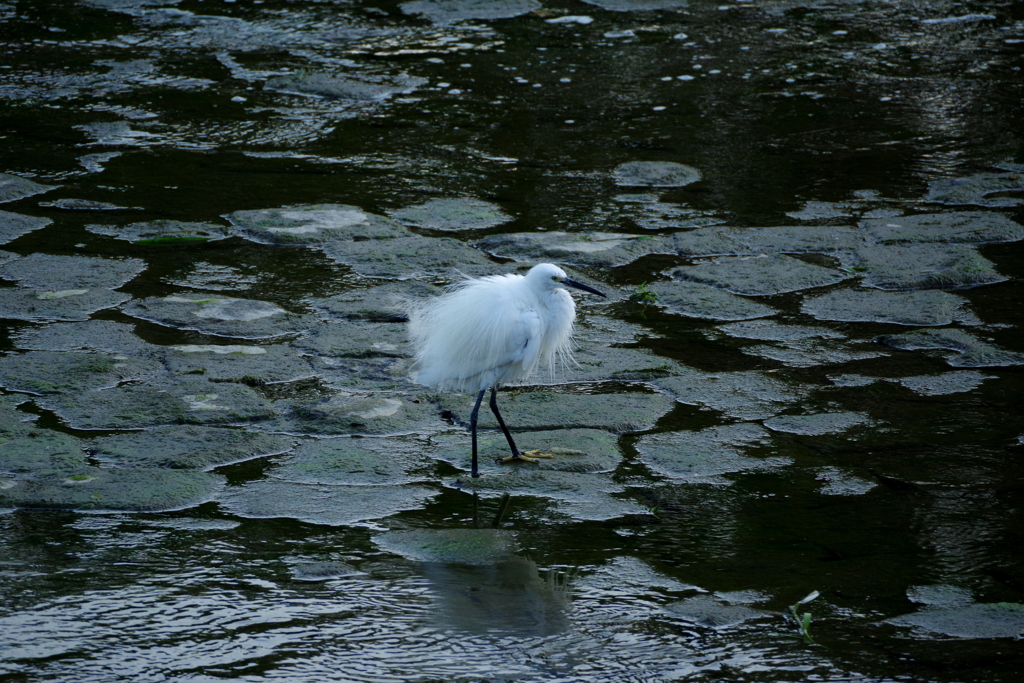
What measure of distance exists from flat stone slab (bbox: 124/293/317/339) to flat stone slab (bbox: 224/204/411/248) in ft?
2.57

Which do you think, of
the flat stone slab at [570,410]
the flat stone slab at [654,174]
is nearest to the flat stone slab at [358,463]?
the flat stone slab at [570,410]

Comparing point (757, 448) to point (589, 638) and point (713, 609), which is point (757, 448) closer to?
point (713, 609)

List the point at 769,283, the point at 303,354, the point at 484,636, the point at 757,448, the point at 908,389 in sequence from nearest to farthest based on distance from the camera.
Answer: the point at 484,636 → the point at 757,448 → the point at 908,389 → the point at 303,354 → the point at 769,283

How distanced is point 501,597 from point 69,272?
3.08 m

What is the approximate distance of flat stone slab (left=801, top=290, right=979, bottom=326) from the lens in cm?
472

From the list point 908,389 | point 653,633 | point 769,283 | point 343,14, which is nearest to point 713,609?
point 653,633

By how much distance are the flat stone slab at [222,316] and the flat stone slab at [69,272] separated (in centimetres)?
30

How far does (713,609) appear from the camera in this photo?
281 centimetres

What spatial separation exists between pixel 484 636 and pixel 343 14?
794cm

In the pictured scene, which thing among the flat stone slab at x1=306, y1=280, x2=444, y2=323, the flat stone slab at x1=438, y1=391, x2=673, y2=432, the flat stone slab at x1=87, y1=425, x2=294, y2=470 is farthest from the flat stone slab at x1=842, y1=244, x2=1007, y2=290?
the flat stone slab at x1=87, y1=425, x2=294, y2=470

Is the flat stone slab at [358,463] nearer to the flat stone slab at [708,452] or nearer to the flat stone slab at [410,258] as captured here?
the flat stone slab at [708,452]

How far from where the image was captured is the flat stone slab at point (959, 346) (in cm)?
432

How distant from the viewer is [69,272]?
506cm

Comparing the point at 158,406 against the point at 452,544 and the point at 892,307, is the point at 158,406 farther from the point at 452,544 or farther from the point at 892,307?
the point at 892,307
